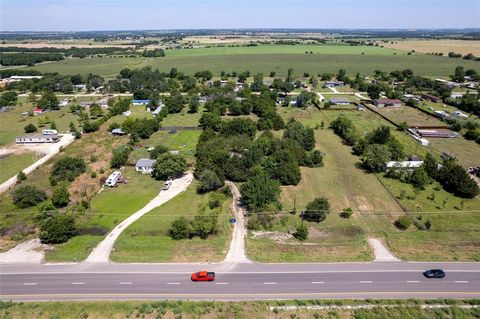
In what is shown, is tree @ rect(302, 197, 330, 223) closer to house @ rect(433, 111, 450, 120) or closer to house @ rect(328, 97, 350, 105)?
house @ rect(433, 111, 450, 120)

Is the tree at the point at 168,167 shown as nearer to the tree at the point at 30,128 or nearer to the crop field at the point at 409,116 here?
the tree at the point at 30,128

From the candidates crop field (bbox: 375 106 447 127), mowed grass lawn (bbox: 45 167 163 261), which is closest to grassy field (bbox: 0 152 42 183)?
mowed grass lawn (bbox: 45 167 163 261)

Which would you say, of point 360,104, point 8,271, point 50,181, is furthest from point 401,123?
point 8,271

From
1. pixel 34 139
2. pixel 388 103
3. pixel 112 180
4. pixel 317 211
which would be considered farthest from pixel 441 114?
pixel 34 139

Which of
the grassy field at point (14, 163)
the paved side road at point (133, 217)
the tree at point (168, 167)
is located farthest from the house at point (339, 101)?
the grassy field at point (14, 163)

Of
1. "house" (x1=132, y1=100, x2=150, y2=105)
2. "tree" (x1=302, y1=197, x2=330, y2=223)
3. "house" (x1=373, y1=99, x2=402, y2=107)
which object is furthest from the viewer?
"house" (x1=132, y1=100, x2=150, y2=105)

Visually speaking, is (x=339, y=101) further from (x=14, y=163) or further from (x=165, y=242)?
(x=14, y=163)

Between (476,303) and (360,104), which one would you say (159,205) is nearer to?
(476,303)
